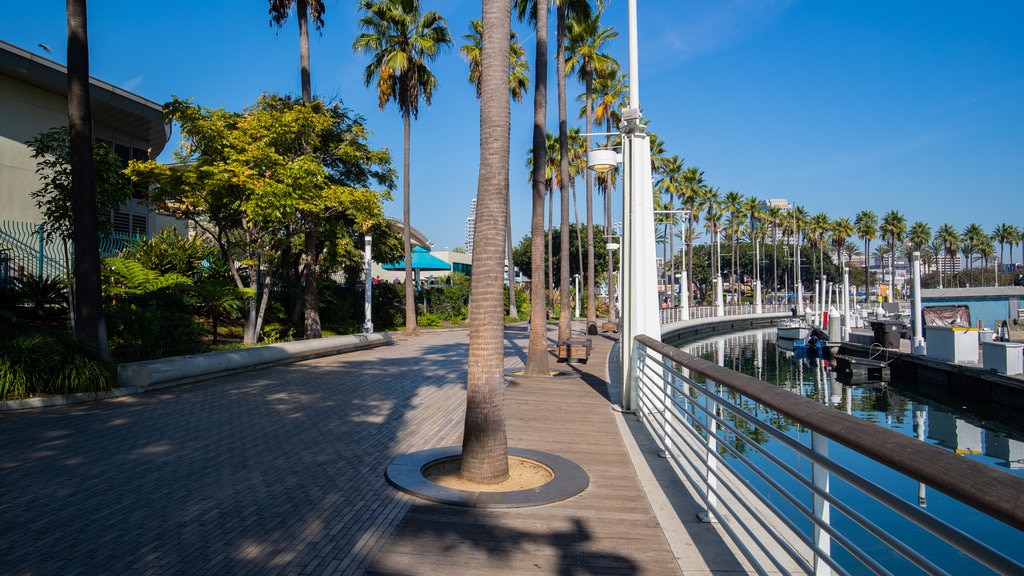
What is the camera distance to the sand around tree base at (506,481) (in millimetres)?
5609

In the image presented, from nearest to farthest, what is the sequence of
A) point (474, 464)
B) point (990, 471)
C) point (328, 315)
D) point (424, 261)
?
point (990, 471) < point (474, 464) < point (328, 315) < point (424, 261)

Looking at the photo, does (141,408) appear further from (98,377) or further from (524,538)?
(524,538)

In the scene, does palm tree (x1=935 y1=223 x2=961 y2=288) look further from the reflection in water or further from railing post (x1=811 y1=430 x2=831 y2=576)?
railing post (x1=811 y1=430 x2=831 y2=576)

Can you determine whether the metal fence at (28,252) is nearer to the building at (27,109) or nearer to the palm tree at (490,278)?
the building at (27,109)

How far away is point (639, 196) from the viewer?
916cm

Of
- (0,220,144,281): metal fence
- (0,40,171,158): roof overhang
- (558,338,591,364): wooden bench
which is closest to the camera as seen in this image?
(0,220,144,281): metal fence

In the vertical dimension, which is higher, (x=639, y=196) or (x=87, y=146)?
(x=87, y=146)

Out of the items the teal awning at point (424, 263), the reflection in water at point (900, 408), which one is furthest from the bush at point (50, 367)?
the teal awning at point (424, 263)

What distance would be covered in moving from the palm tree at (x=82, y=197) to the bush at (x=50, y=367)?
0.50 meters

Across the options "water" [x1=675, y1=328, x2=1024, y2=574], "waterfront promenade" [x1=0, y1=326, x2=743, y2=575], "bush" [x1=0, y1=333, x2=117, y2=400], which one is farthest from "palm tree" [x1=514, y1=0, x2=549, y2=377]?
"bush" [x1=0, y1=333, x2=117, y2=400]

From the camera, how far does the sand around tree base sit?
5.61 metres

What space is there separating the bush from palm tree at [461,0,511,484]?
7.29m

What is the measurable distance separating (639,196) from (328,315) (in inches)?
741

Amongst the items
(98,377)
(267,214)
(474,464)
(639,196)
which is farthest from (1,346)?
(639,196)
